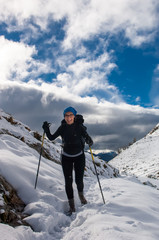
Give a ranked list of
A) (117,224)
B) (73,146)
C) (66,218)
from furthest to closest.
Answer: (73,146)
(66,218)
(117,224)

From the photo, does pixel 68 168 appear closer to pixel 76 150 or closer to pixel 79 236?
pixel 76 150

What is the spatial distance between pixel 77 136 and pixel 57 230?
2.60m

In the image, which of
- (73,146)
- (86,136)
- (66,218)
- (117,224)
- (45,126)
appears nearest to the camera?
(117,224)

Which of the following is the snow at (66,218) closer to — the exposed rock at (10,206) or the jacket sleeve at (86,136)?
the exposed rock at (10,206)

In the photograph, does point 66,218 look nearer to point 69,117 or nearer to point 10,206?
point 10,206

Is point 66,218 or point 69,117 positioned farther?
point 69,117

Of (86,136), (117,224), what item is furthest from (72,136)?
(117,224)

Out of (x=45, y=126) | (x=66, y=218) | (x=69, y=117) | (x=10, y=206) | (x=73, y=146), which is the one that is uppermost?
(x=69, y=117)

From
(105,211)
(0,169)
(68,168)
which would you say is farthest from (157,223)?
(0,169)

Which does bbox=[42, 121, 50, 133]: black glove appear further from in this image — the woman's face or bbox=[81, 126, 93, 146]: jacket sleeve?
bbox=[81, 126, 93, 146]: jacket sleeve

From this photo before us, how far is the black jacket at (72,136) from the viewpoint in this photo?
5250mm

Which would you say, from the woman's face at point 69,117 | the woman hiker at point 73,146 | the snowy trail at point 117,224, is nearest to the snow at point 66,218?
the snowy trail at point 117,224

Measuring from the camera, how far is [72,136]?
17.4 feet

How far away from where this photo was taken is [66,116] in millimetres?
5344
